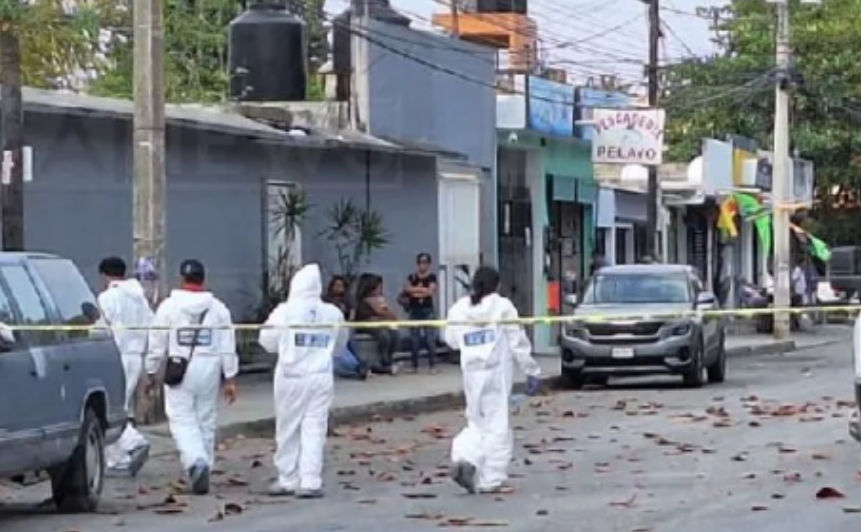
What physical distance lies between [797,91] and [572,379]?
31269mm

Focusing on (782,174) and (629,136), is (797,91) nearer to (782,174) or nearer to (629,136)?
(782,174)

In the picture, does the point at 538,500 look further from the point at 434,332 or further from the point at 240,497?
the point at 434,332

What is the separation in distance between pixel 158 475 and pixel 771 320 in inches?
1360

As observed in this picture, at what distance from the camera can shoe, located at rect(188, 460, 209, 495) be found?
1762 cm

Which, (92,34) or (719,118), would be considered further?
(719,118)

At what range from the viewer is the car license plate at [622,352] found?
105 feet

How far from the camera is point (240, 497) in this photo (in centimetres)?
1750

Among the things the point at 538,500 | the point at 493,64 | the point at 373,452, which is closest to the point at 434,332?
the point at 493,64

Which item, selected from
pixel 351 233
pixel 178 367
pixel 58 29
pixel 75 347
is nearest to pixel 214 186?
pixel 351 233

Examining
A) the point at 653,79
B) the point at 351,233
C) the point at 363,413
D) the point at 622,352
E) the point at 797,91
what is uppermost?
the point at 797,91

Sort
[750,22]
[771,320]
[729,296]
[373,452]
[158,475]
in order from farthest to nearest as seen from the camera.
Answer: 1. [750,22]
2. [729,296]
3. [771,320]
4. [373,452]
5. [158,475]

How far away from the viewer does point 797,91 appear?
206 ft

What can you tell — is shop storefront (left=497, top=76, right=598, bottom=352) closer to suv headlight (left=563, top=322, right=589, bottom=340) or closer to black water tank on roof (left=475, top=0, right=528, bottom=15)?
suv headlight (left=563, top=322, right=589, bottom=340)

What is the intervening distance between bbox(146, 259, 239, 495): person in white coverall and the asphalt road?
0.39 m
